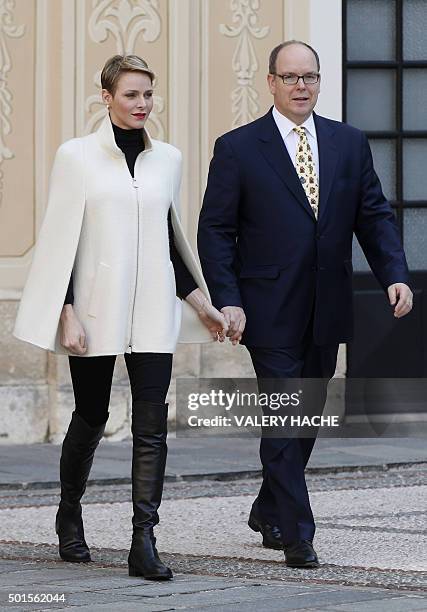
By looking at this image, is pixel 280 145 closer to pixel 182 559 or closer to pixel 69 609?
pixel 182 559

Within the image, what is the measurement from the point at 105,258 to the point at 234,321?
579 mm

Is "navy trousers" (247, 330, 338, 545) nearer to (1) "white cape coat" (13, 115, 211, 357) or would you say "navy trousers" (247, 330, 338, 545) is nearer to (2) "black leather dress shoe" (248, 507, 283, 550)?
(2) "black leather dress shoe" (248, 507, 283, 550)

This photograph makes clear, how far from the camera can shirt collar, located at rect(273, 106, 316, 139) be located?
22.1 ft

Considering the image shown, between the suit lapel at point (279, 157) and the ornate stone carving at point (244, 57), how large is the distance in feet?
18.4

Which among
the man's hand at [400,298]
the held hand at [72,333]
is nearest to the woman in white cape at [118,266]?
the held hand at [72,333]

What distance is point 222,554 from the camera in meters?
6.71

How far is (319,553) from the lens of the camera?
22.0 ft

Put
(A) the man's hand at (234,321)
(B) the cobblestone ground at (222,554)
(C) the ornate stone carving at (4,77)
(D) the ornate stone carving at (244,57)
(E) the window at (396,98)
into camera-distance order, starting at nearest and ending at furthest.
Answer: (B) the cobblestone ground at (222,554) → (A) the man's hand at (234,321) → (C) the ornate stone carving at (4,77) → (D) the ornate stone carving at (244,57) → (E) the window at (396,98)

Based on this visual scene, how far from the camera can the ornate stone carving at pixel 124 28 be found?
12.0 m

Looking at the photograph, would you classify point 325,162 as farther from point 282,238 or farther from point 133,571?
point 133,571

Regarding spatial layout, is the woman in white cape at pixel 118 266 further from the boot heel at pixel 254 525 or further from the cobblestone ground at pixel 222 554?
the boot heel at pixel 254 525

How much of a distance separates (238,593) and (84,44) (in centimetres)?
697

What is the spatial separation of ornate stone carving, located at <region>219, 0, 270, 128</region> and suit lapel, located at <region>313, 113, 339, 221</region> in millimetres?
5628

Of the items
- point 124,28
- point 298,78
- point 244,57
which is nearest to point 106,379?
point 298,78
